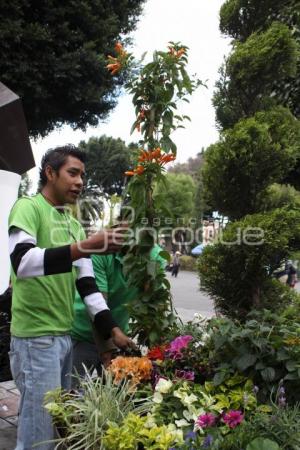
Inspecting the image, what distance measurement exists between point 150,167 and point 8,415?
9.18 ft

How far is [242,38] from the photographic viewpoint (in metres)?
3.47

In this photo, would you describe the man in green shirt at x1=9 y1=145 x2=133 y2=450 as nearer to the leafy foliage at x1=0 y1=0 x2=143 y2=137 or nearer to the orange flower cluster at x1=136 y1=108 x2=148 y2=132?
the orange flower cluster at x1=136 y1=108 x2=148 y2=132

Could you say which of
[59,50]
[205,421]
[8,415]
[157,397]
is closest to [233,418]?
[205,421]

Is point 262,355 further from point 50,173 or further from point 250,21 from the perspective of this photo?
point 250,21

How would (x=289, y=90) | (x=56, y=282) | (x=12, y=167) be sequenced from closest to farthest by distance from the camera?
1. (x=56, y=282)
2. (x=289, y=90)
3. (x=12, y=167)

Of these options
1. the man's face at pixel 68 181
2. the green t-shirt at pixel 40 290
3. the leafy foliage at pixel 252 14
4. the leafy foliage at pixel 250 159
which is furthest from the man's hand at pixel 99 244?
the leafy foliage at pixel 252 14

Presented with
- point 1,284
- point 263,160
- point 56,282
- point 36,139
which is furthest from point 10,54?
point 56,282

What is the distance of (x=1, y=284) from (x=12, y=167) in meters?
2.95

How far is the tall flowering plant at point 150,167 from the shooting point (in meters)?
2.25

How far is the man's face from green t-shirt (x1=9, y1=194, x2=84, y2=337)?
79 mm

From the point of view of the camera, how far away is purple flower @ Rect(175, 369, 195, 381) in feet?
6.56

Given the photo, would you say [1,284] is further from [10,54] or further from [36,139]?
[36,139]

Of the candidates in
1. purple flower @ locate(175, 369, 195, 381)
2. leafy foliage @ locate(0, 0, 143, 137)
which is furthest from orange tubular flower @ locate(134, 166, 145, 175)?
leafy foliage @ locate(0, 0, 143, 137)

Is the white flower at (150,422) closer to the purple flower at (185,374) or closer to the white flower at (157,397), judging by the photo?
the white flower at (157,397)
